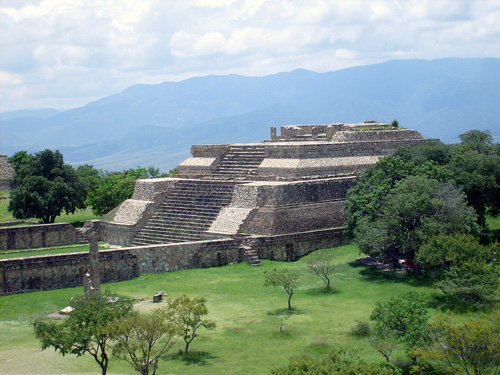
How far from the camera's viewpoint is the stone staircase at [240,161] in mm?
33688

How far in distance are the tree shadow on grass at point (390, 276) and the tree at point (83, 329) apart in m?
10.8

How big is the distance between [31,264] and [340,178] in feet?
45.5

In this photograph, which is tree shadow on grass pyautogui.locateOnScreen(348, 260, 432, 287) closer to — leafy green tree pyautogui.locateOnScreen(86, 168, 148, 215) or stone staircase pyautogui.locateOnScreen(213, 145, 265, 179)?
stone staircase pyautogui.locateOnScreen(213, 145, 265, 179)

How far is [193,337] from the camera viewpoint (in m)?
18.1

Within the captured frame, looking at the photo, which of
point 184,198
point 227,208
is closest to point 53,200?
point 184,198

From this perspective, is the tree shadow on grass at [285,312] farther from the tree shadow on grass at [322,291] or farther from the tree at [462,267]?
the tree at [462,267]

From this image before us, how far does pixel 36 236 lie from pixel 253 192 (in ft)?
34.0

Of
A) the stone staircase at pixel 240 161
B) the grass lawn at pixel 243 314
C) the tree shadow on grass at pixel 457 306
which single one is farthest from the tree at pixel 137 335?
the stone staircase at pixel 240 161

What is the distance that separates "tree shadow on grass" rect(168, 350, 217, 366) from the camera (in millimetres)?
17344

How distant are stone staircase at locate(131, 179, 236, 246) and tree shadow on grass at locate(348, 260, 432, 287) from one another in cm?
694

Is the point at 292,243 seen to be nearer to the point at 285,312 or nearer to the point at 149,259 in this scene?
the point at 149,259

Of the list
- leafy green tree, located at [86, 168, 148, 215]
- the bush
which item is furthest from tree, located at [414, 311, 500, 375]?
leafy green tree, located at [86, 168, 148, 215]

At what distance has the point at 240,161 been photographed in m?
34.6

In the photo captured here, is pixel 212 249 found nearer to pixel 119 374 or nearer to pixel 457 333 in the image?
pixel 119 374
